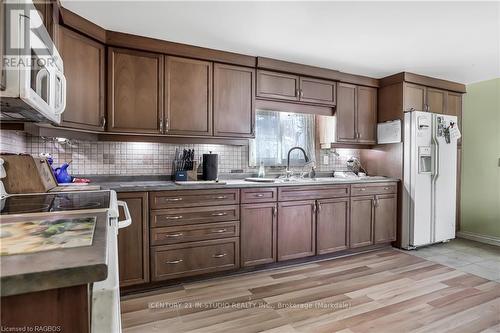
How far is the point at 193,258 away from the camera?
8.51 feet

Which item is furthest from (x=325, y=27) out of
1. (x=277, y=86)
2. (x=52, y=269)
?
(x=52, y=269)

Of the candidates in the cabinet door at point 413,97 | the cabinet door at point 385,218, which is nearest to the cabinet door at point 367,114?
the cabinet door at point 413,97

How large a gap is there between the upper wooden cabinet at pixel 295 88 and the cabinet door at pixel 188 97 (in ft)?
2.05

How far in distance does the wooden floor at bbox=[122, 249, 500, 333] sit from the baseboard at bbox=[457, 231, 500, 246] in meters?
1.48

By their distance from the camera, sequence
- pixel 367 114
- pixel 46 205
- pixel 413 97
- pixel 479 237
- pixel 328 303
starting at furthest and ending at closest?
pixel 479 237 < pixel 367 114 < pixel 413 97 < pixel 328 303 < pixel 46 205

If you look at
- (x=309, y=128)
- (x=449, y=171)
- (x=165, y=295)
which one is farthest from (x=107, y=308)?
(x=449, y=171)

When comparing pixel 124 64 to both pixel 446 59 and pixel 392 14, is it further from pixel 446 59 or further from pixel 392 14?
pixel 446 59

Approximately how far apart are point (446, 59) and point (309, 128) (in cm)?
166

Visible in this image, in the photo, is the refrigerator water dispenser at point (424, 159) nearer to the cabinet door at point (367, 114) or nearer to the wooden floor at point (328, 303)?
→ the cabinet door at point (367, 114)

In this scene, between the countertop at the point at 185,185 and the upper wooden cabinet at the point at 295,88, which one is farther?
the upper wooden cabinet at the point at 295,88

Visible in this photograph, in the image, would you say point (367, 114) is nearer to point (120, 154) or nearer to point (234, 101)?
point (234, 101)

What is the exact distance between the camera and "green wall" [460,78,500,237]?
392 centimetres

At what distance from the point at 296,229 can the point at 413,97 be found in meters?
2.35

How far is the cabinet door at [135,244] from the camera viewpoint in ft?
7.79
